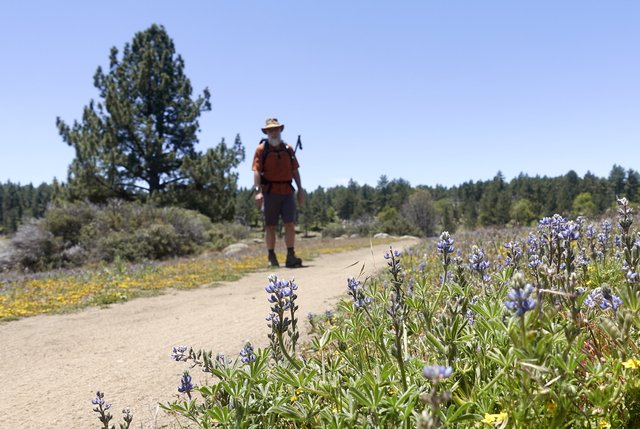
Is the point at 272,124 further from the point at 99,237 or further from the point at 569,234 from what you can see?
the point at 99,237

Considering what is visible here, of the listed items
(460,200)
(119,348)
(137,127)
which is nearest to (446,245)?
(119,348)

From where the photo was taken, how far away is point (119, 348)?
4.23 m

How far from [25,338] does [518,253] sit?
506 centimetres

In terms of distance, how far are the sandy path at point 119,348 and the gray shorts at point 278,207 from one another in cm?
308

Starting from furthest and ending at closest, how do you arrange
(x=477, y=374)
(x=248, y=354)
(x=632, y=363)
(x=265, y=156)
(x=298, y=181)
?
(x=298, y=181)
(x=265, y=156)
(x=248, y=354)
(x=477, y=374)
(x=632, y=363)

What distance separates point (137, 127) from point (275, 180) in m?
20.6

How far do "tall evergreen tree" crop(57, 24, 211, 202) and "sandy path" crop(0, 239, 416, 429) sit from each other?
21546 mm

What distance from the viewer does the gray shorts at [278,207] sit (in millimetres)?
10008

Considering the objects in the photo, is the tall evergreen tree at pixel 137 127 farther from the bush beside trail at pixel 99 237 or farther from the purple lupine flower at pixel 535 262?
the purple lupine flower at pixel 535 262

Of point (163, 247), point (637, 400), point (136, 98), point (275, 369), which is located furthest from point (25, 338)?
point (136, 98)

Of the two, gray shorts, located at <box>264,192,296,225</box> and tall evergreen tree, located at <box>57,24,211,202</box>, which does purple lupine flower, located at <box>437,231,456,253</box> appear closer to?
gray shorts, located at <box>264,192,296,225</box>

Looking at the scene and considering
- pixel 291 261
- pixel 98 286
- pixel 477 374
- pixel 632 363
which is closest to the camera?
pixel 632 363

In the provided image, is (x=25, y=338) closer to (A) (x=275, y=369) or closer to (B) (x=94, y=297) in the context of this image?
(B) (x=94, y=297)

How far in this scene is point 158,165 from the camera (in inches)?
1099
